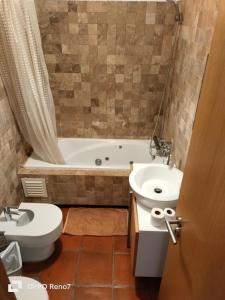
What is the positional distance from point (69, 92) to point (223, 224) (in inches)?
88.1

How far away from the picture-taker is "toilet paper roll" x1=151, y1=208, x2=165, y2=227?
1.27m

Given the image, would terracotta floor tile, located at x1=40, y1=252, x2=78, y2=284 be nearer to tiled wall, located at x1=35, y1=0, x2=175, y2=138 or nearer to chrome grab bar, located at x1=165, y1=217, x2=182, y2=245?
chrome grab bar, located at x1=165, y1=217, x2=182, y2=245

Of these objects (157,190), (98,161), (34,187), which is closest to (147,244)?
(157,190)

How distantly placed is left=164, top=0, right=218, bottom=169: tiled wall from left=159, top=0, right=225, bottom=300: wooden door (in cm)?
83

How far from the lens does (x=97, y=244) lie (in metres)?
1.95

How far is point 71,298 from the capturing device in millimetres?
1556

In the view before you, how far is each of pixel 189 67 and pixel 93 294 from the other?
189cm

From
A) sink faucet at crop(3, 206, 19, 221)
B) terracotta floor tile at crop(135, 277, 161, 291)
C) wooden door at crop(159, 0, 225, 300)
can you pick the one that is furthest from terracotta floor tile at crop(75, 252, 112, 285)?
wooden door at crop(159, 0, 225, 300)

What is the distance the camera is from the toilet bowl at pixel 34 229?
1.58 m

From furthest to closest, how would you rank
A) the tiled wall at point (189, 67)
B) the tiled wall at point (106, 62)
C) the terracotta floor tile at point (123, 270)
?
the tiled wall at point (106, 62)
the terracotta floor tile at point (123, 270)
the tiled wall at point (189, 67)

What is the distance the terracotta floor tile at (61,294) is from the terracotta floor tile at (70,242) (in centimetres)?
34

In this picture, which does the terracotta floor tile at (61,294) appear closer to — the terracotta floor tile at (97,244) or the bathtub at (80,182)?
the terracotta floor tile at (97,244)

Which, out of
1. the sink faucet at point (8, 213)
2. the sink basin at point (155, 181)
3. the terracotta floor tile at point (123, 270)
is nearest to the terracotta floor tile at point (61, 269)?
the terracotta floor tile at point (123, 270)

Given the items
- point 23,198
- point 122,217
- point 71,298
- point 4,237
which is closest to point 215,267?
point 71,298
